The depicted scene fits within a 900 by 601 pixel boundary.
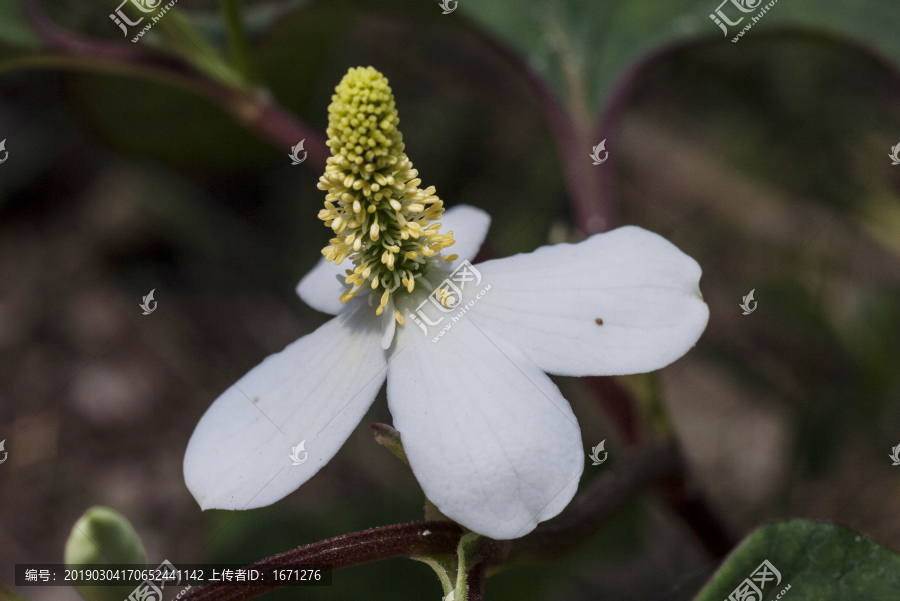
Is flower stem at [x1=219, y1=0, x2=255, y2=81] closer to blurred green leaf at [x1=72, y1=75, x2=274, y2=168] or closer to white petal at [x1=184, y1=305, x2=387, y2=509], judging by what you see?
blurred green leaf at [x1=72, y1=75, x2=274, y2=168]

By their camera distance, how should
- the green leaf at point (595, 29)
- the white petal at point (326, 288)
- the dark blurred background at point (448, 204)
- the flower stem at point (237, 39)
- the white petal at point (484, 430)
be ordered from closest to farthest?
1. the white petal at point (484, 430)
2. the white petal at point (326, 288)
3. the flower stem at point (237, 39)
4. the green leaf at point (595, 29)
5. the dark blurred background at point (448, 204)

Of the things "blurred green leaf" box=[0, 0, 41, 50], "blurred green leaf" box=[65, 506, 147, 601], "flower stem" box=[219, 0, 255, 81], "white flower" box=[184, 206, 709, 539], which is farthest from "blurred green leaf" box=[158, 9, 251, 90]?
"blurred green leaf" box=[65, 506, 147, 601]

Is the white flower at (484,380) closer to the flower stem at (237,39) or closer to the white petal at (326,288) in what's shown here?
the white petal at (326,288)

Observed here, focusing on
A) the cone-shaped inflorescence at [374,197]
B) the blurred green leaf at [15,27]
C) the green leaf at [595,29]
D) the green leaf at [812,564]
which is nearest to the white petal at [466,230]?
the cone-shaped inflorescence at [374,197]

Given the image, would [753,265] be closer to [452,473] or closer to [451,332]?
[451,332]

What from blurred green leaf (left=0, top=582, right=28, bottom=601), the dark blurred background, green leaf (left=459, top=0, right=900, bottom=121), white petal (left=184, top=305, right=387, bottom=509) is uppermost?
green leaf (left=459, top=0, right=900, bottom=121)

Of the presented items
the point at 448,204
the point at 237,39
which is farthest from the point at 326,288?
the point at 448,204

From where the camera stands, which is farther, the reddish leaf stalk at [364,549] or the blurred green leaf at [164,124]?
the blurred green leaf at [164,124]
